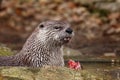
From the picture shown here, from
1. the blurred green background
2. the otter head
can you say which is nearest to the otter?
the otter head

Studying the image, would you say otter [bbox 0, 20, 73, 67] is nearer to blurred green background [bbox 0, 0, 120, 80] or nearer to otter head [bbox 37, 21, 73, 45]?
otter head [bbox 37, 21, 73, 45]

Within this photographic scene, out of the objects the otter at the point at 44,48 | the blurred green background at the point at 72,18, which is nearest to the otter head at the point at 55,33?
the otter at the point at 44,48

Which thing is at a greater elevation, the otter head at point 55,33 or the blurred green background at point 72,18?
the blurred green background at point 72,18

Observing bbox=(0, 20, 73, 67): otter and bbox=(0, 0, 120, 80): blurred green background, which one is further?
bbox=(0, 0, 120, 80): blurred green background

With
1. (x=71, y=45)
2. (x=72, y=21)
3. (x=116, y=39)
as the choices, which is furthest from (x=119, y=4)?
(x=71, y=45)

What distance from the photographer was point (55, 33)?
27.6 ft

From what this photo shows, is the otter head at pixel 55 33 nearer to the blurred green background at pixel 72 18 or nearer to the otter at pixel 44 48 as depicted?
the otter at pixel 44 48

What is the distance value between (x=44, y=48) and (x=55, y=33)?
29cm

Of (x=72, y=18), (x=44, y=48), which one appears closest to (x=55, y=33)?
(x=44, y=48)

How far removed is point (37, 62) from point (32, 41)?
414 millimetres

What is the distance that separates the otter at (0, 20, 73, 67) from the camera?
324 inches

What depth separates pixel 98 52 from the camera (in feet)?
40.2

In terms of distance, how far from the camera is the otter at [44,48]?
27.0ft

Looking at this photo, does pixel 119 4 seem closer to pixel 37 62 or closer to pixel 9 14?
pixel 9 14
